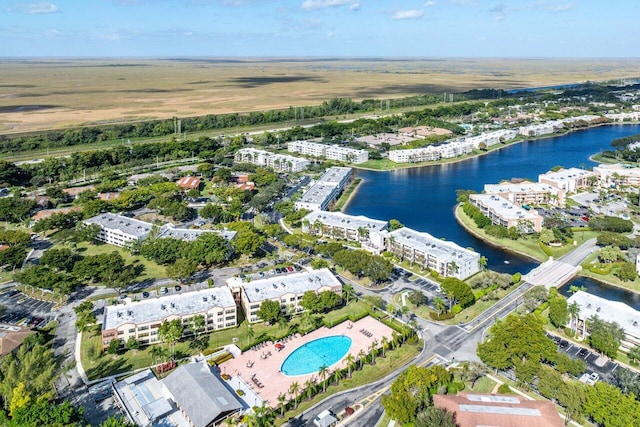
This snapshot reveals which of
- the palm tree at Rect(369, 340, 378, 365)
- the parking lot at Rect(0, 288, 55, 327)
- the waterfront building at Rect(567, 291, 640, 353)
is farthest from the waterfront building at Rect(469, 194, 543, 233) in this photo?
the parking lot at Rect(0, 288, 55, 327)

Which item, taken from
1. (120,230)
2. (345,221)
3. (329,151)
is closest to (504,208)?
(345,221)

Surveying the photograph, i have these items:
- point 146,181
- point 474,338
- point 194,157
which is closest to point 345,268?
point 474,338

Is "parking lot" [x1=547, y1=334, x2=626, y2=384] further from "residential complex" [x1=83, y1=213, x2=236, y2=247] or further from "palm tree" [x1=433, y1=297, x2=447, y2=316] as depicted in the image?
"residential complex" [x1=83, y1=213, x2=236, y2=247]

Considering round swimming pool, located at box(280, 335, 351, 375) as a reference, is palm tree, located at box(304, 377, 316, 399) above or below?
above

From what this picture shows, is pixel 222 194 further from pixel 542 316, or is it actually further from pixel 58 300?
pixel 542 316

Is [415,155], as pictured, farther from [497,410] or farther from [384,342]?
[497,410]

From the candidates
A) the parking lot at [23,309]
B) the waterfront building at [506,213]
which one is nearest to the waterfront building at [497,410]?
the waterfront building at [506,213]
